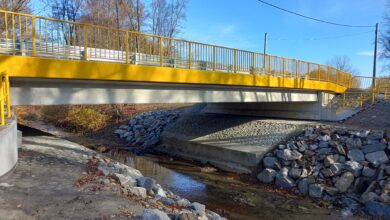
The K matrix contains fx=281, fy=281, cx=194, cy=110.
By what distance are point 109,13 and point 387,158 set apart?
2540cm

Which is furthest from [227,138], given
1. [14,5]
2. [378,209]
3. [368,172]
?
[14,5]

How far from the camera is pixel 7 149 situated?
560 centimetres

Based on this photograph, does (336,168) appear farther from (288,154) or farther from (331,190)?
(288,154)

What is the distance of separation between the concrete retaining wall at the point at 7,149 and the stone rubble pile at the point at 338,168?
8.82 m

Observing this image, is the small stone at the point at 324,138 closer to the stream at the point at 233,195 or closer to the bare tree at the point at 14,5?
the stream at the point at 233,195

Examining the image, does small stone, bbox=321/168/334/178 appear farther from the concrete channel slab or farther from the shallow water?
the concrete channel slab

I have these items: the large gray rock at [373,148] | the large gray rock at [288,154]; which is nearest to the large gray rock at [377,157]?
the large gray rock at [373,148]

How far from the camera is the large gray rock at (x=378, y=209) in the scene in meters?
8.18

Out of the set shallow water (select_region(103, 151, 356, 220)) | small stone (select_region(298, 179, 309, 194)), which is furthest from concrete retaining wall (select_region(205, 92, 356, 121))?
small stone (select_region(298, 179, 309, 194))

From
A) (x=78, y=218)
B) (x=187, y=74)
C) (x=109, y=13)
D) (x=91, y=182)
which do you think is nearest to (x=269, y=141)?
(x=187, y=74)

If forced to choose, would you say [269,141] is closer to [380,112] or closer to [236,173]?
[236,173]

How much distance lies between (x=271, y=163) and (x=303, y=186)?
191 centimetres

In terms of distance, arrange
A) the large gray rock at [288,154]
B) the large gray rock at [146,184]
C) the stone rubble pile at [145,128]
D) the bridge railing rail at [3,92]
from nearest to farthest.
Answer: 1. the bridge railing rail at [3,92]
2. the large gray rock at [146,184]
3. the large gray rock at [288,154]
4. the stone rubble pile at [145,128]

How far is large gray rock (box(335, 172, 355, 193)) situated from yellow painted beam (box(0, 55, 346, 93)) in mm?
5280
